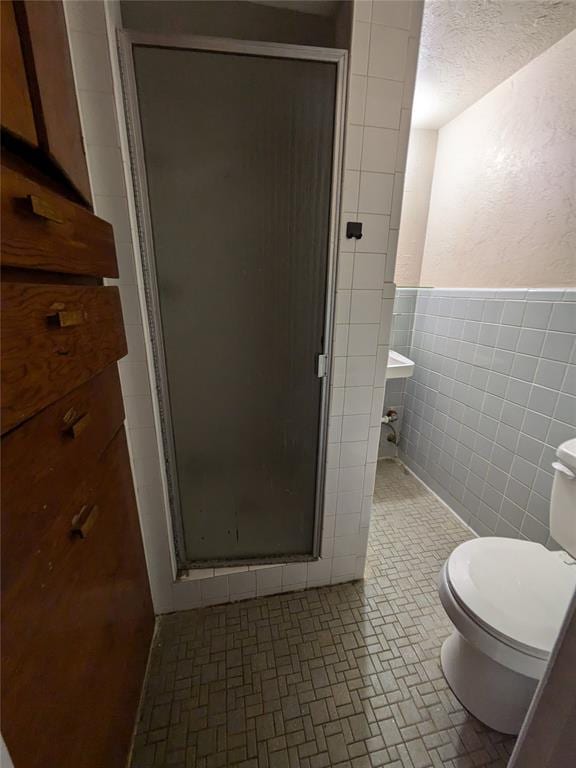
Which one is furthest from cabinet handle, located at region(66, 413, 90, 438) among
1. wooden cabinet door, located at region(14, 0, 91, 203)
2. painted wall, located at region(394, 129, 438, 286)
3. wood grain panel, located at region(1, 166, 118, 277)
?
painted wall, located at region(394, 129, 438, 286)

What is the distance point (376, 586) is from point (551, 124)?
2180 mm

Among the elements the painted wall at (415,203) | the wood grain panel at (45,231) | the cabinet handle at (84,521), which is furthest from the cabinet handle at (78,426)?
Answer: the painted wall at (415,203)

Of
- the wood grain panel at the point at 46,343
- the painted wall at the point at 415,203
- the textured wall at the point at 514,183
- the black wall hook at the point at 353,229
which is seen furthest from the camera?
the painted wall at the point at 415,203

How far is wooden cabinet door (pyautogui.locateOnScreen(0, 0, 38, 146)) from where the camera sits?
49 centimetres

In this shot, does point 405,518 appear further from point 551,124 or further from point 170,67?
point 170,67

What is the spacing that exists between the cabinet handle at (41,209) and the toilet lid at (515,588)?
4.52ft

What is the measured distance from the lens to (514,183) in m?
1.52

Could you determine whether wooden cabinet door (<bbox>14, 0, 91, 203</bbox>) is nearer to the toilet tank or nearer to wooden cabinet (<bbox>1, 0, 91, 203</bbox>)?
wooden cabinet (<bbox>1, 0, 91, 203</bbox>)

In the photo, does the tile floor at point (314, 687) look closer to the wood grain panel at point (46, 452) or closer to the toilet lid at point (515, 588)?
the toilet lid at point (515, 588)

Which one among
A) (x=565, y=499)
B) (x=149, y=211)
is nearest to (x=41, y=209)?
(x=149, y=211)

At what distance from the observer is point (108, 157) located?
0.88 metres

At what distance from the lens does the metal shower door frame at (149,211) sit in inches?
34.2

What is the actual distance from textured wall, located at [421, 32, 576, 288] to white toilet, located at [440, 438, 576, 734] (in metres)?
0.91

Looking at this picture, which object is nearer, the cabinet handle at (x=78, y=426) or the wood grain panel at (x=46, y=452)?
the wood grain panel at (x=46, y=452)
